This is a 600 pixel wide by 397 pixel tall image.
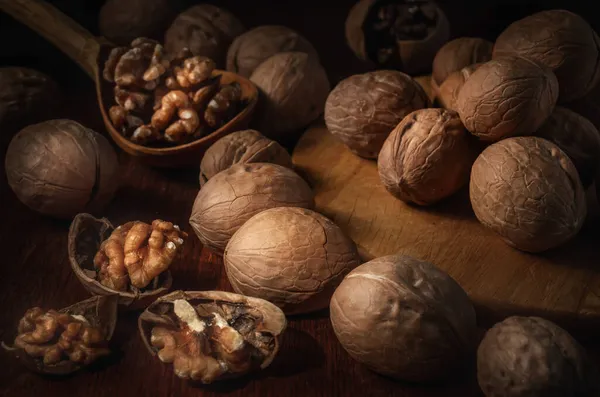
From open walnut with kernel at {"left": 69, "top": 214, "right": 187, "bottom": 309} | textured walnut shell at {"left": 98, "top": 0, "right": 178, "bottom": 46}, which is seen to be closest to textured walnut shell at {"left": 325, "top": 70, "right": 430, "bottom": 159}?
open walnut with kernel at {"left": 69, "top": 214, "right": 187, "bottom": 309}

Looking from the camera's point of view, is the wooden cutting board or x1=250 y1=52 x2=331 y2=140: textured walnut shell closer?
the wooden cutting board

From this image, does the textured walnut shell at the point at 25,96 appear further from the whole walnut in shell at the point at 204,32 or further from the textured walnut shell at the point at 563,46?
the textured walnut shell at the point at 563,46

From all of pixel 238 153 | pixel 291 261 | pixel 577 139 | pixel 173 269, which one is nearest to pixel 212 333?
pixel 291 261

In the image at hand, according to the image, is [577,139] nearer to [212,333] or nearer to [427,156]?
[427,156]

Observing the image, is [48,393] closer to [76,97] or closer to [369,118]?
[369,118]

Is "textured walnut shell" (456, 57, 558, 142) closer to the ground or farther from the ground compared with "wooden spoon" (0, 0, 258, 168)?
farther from the ground

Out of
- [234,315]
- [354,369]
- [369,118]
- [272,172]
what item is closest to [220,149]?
[272,172]

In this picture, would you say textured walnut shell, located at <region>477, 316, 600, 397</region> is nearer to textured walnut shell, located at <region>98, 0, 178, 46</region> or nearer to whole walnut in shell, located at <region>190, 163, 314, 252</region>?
whole walnut in shell, located at <region>190, 163, 314, 252</region>

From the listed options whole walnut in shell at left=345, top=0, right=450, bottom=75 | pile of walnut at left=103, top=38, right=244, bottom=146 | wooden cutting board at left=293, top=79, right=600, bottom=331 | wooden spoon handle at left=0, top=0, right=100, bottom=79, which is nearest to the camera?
wooden cutting board at left=293, top=79, right=600, bottom=331

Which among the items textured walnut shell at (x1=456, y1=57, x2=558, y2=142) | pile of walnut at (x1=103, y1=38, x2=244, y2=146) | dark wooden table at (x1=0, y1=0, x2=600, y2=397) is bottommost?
dark wooden table at (x1=0, y1=0, x2=600, y2=397)
